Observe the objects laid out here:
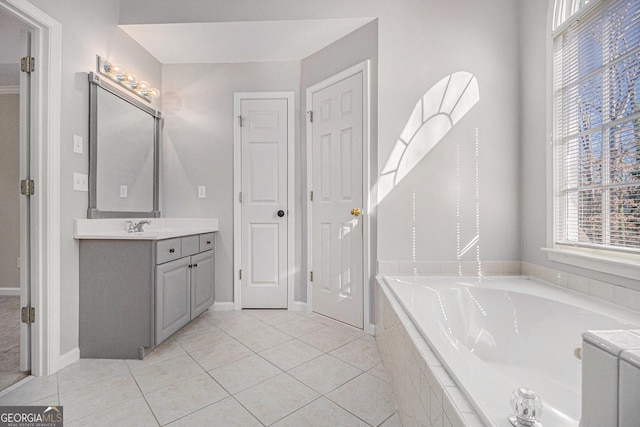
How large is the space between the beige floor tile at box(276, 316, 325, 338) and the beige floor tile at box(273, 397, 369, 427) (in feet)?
2.59

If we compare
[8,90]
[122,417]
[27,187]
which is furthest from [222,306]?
[8,90]

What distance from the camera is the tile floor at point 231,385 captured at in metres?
1.28

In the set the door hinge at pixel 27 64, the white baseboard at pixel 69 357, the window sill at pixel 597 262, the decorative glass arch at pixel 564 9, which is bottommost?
the white baseboard at pixel 69 357

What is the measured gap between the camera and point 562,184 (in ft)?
5.56

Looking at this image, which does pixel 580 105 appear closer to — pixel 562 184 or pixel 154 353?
pixel 562 184

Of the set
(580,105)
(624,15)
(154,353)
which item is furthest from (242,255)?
(624,15)

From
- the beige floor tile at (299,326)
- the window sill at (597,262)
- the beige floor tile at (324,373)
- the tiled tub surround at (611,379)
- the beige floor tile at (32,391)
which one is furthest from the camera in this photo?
the beige floor tile at (299,326)

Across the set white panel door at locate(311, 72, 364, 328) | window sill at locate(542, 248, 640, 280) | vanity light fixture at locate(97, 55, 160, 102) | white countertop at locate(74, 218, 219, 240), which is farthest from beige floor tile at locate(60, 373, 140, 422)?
window sill at locate(542, 248, 640, 280)

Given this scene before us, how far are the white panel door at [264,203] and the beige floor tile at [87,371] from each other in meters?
1.12

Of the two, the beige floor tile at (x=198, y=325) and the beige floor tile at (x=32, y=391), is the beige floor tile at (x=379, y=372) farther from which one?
the beige floor tile at (x=32, y=391)

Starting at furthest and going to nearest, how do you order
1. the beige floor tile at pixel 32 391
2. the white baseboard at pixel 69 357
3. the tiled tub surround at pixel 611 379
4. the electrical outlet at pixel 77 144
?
the electrical outlet at pixel 77 144
the white baseboard at pixel 69 357
the beige floor tile at pixel 32 391
the tiled tub surround at pixel 611 379

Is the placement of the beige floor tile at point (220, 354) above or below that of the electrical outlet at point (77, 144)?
below

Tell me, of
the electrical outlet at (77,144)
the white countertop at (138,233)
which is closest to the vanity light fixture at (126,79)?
the electrical outlet at (77,144)

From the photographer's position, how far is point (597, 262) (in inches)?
54.2
